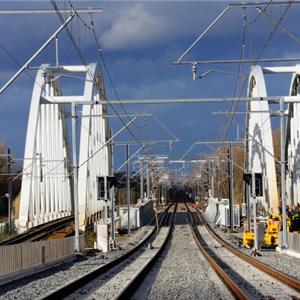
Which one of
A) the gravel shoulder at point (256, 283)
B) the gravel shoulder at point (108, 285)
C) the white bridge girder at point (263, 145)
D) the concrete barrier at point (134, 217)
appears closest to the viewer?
the gravel shoulder at point (256, 283)

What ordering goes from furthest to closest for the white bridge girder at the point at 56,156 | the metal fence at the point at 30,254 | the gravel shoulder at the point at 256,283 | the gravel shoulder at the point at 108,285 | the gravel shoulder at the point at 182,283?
the white bridge girder at the point at 56,156 → the metal fence at the point at 30,254 → the gravel shoulder at the point at 108,285 → the gravel shoulder at the point at 182,283 → the gravel shoulder at the point at 256,283

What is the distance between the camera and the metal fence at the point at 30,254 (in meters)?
21.5

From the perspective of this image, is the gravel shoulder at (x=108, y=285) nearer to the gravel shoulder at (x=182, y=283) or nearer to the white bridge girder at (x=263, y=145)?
the gravel shoulder at (x=182, y=283)

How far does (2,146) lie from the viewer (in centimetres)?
13162

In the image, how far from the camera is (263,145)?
69375 millimetres

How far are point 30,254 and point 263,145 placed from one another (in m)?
47.4

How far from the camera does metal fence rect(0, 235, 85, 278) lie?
21.5m

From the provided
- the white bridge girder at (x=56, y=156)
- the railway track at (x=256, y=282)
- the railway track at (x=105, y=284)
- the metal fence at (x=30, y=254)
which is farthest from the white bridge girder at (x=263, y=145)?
the railway track at (x=105, y=284)

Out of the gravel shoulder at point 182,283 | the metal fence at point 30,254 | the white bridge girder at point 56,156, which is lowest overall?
the gravel shoulder at point 182,283

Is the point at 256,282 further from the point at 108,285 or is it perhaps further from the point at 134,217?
the point at 134,217

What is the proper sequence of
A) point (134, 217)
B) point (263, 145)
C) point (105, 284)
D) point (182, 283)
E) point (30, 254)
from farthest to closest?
1. point (134, 217)
2. point (263, 145)
3. point (30, 254)
4. point (105, 284)
5. point (182, 283)

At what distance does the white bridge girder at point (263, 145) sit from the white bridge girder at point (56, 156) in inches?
569

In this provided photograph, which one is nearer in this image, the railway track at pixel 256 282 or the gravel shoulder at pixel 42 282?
the railway track at pixel 256 282

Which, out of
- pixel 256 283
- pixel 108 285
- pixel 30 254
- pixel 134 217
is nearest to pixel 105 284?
pixel 108 285
